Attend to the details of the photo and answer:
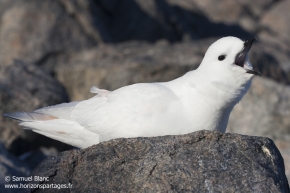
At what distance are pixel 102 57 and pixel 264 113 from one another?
4688mm

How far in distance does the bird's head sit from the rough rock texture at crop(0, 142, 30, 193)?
3.01 metres

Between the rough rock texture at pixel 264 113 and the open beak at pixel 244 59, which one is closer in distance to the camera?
the open beak at pixel 244 59

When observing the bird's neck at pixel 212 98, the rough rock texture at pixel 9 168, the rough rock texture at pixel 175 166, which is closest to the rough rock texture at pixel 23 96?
the rough rock texture at pixel 9 168

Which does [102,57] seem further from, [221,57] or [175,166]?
[175,166]

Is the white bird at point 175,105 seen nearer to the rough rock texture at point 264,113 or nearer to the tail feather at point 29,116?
the tail feather at point 29,116

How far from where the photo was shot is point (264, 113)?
12.0m

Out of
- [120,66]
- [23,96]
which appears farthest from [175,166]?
[120,66]

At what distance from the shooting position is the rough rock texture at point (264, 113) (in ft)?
38.9

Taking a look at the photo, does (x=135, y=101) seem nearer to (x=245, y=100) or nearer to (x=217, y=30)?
(x=245, y=100)

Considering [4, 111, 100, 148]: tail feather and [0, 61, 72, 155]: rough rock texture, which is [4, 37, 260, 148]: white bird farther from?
[0, 61, 72, 155]: rough rock texture

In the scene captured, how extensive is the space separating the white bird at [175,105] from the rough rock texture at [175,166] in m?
0.78

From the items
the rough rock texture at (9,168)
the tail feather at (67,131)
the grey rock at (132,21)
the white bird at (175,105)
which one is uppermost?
the white bird at (175,105)

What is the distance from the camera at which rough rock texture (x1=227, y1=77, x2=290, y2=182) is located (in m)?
11.9

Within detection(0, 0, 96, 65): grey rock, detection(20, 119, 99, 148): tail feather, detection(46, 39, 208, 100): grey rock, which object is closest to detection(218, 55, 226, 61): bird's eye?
detection(20, 119, 99, 148): tail feather
